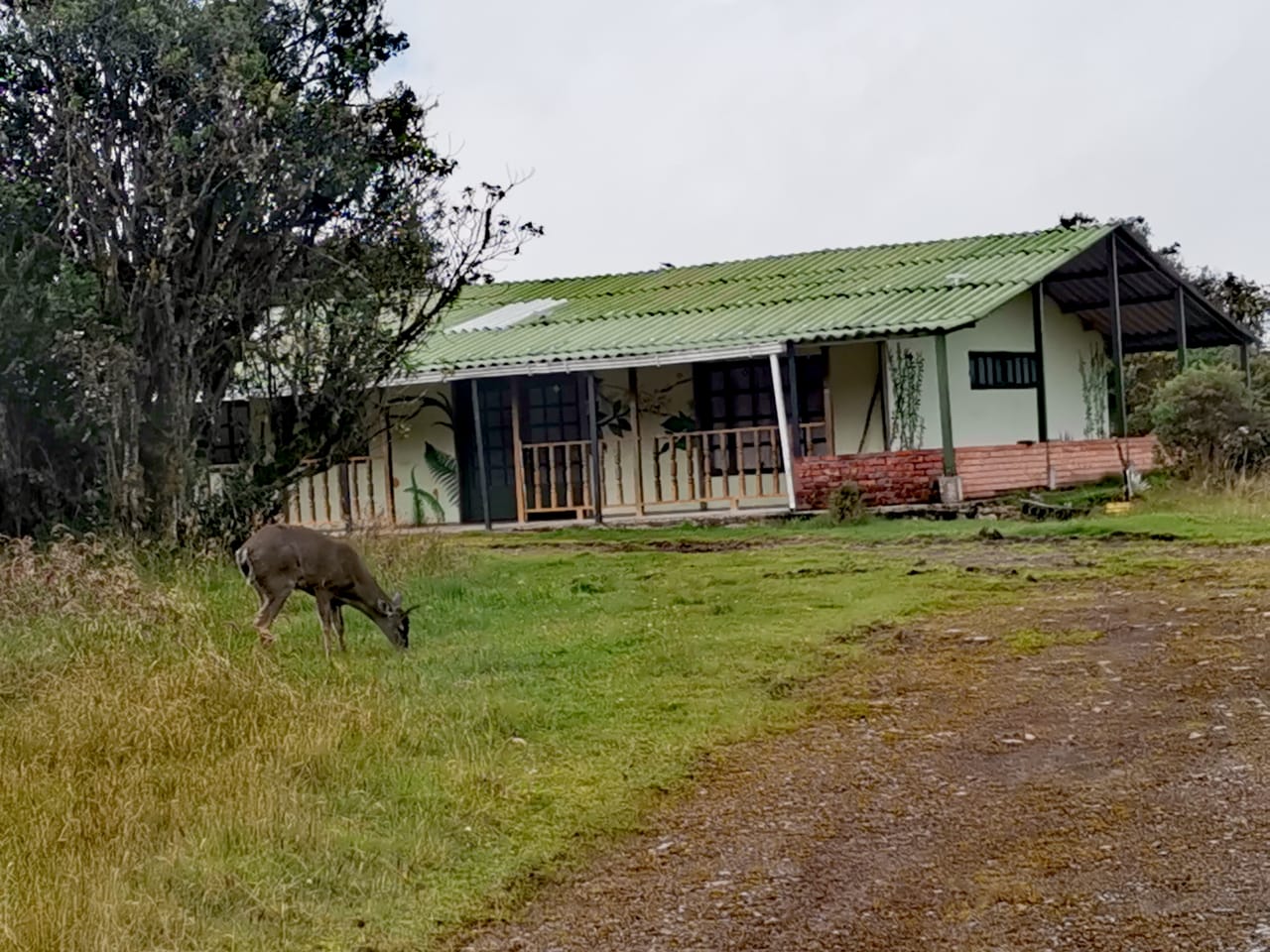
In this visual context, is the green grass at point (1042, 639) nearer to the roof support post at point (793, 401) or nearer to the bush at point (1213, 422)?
the roof support post at point (793, 401)

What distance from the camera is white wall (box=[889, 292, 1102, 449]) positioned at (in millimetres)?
20734

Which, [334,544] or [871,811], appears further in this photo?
[334,544]

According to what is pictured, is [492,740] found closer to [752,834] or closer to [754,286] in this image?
[752,834]

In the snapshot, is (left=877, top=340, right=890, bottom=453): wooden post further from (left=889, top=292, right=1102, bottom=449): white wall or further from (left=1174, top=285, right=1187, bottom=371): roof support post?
(left=1174, top=285, right=1187, bottom=371): roof support post

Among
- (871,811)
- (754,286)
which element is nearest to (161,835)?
(871,811)

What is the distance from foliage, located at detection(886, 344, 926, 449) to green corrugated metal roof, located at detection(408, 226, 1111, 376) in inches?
28.7

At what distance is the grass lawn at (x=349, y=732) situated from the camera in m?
5.26

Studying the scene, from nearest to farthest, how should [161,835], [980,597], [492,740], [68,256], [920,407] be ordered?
[161,835] < [492,740] < [980,597] < [68,256] < [920,407]

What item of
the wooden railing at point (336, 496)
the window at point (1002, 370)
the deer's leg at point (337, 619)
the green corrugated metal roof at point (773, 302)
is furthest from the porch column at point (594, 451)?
the deer's leg at point (337, 619)

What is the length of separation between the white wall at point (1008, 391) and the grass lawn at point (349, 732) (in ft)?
27.0

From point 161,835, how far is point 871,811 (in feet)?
8.95

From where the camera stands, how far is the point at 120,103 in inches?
522

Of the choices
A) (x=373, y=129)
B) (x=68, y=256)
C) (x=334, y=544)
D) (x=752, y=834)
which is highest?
(x=373, y=129)

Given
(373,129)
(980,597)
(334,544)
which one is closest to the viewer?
(334,544)
